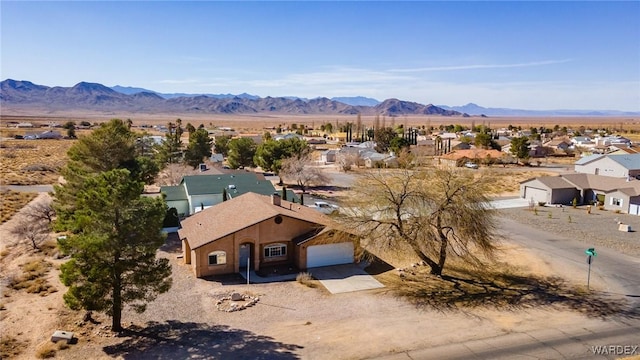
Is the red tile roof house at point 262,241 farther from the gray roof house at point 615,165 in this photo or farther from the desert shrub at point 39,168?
the desert shrub at point 39,168

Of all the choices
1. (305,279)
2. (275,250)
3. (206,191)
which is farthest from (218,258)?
(206,191)

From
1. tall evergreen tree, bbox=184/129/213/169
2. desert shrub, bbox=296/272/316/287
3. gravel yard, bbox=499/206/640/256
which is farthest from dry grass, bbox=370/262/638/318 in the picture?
tall evergreen tree, bbox=184/129/213/169

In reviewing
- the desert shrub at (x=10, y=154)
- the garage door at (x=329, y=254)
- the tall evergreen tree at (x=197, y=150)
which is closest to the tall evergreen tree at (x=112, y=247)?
the garage door at (x=329, y=254)

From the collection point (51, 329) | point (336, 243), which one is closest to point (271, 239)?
point (336, 243)

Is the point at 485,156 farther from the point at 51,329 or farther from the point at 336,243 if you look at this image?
the point at 51,329

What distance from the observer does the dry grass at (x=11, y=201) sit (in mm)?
45375

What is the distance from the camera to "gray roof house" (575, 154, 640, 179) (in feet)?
209

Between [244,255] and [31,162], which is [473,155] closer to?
[244,255]

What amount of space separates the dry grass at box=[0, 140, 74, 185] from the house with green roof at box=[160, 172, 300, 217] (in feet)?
105

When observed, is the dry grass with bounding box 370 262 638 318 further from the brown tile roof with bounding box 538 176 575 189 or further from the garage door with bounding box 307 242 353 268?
the brown tile roof with bounding box 538 176 575 189

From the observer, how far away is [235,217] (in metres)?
31.0

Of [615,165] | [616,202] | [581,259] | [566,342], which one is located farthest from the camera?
[615,165]

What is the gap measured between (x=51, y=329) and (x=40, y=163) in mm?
69025

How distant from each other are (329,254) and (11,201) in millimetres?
39803
